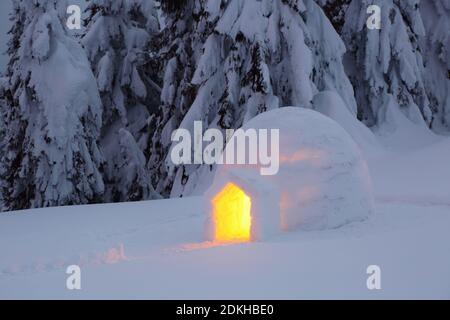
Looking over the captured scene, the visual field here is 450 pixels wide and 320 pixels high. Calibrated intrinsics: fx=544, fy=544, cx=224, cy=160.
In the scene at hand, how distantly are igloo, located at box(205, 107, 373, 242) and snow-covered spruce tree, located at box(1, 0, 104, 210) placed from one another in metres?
6.81

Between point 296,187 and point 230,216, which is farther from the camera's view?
point 230,216

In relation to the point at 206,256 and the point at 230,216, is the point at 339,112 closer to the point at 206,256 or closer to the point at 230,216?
the point at 230,216

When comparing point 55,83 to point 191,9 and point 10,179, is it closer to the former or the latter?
point 10,179

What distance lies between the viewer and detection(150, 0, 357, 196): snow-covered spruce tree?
14.1 metres

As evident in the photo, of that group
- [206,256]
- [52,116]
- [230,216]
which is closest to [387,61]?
[230,216]

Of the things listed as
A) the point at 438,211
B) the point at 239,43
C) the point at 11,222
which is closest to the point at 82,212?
the point at 11,222

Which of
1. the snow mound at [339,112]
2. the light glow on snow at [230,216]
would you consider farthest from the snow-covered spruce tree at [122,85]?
the light glow on snow at [230,216]

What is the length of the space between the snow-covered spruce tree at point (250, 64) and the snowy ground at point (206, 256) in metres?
3.11

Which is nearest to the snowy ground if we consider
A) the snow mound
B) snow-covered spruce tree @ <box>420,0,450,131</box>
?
the snow mound

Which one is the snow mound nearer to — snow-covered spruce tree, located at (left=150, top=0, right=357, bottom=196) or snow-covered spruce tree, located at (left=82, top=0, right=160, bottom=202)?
snow-covered spruce tree, located at (left=150, top=0, right=357, bottom=196)

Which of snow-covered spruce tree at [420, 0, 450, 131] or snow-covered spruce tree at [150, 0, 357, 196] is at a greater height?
snow-covered spruce tree at [420, 0, 450, 131]

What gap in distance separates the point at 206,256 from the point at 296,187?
2.45 metres

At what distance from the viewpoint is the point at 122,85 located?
19078 millimetres
